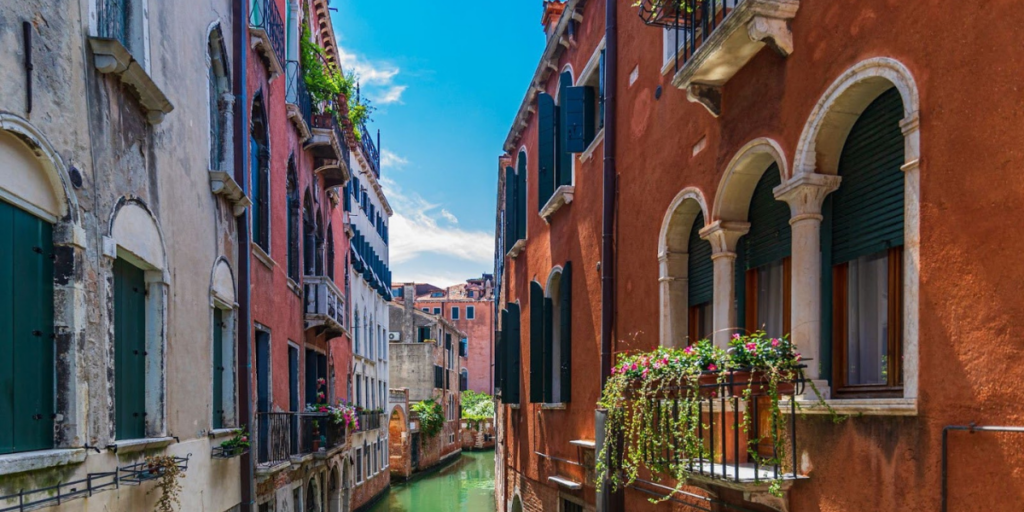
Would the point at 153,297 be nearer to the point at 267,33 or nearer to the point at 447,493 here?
the point at 267,33

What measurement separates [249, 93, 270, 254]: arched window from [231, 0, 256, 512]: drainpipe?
1055mm

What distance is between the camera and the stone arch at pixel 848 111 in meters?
4.20

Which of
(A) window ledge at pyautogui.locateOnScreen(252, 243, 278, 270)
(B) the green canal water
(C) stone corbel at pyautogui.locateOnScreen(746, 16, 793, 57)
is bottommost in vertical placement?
(B) the green canal water

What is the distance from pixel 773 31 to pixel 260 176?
25.7 feet

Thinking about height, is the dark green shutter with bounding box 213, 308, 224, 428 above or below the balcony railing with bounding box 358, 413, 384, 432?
above

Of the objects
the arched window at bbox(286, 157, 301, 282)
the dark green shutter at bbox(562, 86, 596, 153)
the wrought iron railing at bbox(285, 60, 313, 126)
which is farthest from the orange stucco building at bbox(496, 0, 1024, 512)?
the arched window at bbox(286, 157, 301, 282)

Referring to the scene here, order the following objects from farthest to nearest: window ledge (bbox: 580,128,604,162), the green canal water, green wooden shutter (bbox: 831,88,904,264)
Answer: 1. the green canal water
2. window ledge (bbox: 580,128,604,162)
3. green wooden shutter (bbox: 831,88,904,264)

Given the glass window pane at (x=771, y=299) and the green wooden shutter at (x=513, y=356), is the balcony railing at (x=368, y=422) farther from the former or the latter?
the glass window pane at (x=771, y=299)

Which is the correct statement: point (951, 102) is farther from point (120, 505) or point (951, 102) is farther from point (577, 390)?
point (577, 390)

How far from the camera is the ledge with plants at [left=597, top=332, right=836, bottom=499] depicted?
509 cm

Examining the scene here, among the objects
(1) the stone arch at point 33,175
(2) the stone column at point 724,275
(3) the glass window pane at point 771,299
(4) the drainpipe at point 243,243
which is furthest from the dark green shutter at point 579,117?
(1) the stone arch at point 33,175

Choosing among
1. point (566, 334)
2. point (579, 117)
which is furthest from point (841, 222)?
point (566, 334)

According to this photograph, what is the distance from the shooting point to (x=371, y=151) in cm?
2788

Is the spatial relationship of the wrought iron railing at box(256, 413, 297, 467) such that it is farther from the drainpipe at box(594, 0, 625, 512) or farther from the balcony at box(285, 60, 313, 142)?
the balcony at box(285, 60, 313, 142)
